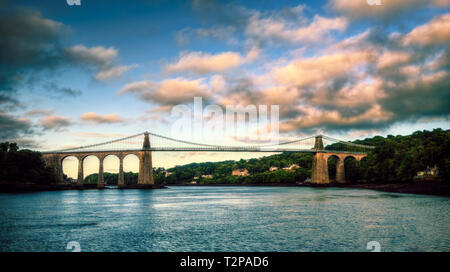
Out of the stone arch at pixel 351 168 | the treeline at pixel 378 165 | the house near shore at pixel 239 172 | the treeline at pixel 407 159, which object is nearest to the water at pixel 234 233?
the treeline at pixel 407 159

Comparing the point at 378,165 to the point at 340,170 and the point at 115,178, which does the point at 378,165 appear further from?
the point at 115,178

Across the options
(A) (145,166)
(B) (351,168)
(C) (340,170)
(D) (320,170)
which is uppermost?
(A) (145,166)

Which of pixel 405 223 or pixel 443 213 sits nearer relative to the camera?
pixel 405 223

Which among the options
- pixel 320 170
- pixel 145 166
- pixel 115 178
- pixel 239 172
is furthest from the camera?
pixel 239 172

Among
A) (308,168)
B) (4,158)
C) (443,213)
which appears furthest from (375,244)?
(308,168)

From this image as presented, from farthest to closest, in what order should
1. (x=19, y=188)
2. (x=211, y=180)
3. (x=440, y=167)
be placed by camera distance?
(x=211, y=180)
(x=19, y=188)
(x=440, y=167)

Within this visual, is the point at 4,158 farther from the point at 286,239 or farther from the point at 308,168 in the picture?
the point at 308,168

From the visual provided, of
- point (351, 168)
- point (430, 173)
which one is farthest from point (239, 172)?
point (430, 173)
